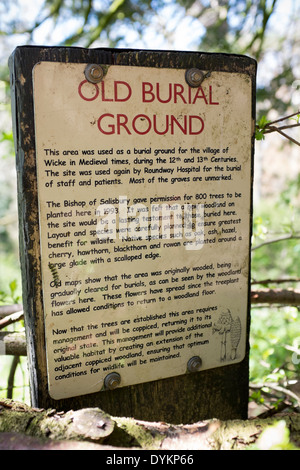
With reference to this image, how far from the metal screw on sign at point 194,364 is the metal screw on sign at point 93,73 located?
1068 millimetres

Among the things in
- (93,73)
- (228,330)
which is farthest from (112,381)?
(93,73)

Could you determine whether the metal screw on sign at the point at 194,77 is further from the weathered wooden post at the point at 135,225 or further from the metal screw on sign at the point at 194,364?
the metal screw on sign at the point at 194,364

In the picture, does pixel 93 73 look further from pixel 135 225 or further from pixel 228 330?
pixel 228 330

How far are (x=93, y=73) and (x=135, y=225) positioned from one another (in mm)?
516

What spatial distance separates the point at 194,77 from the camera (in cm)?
144

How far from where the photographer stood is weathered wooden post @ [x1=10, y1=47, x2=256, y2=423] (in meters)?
1.28

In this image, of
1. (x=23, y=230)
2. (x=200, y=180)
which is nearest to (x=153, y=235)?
(x=200, y=180)

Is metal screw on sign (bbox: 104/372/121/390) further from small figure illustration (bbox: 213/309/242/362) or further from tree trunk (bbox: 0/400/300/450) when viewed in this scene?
small figure illustration (bbox: 213/309/242/362)

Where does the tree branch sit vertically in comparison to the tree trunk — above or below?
above

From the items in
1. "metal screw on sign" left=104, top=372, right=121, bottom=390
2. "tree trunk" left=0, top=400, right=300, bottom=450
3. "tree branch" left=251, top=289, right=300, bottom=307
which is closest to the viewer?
"tree trunk" left=0, top=400, right=300, bottom=450

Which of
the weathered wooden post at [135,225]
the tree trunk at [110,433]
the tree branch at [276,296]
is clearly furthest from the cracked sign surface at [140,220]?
the tree branch at [276,296]

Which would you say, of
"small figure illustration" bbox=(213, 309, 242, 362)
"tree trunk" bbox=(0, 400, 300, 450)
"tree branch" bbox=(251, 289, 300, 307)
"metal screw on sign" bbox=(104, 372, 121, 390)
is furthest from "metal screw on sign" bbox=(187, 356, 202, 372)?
"tree branch" bbox=(251, 289, 300, 307)

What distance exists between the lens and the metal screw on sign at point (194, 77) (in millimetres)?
1439

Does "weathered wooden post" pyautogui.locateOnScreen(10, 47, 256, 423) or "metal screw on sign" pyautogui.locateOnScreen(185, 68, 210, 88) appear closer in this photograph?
"weathered wooden post" pyautogui.locateOnScreen(10, 47, 256, 423)
